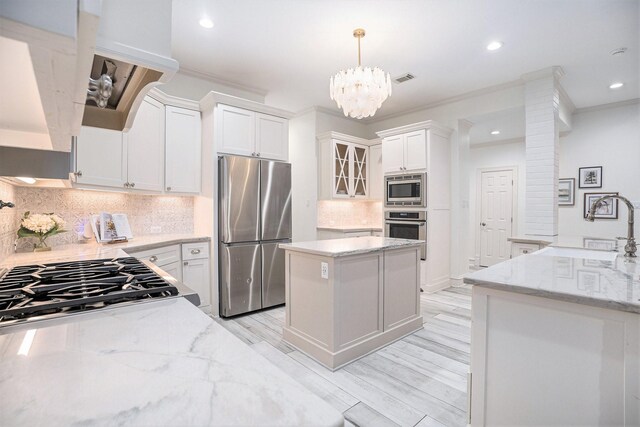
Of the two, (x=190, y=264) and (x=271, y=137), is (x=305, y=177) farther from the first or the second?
(x=190, y=264)

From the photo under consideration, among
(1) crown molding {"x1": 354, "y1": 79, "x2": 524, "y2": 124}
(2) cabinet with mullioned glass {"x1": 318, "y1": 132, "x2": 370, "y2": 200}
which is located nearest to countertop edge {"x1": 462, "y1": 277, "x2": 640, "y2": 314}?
(2) cabinet with mullioned glass {"x1": 318, "y1": 132, "x2": 370, "y2": 200}

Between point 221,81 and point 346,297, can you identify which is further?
point 221,81

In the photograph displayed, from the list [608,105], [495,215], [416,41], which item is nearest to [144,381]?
[416,41]

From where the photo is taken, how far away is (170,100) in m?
3.30

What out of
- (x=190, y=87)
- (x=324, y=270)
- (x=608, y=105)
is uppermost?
(x=608, y=105)

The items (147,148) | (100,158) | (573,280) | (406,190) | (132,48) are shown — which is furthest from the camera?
(406,190)

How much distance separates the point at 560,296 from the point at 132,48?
1509 mm

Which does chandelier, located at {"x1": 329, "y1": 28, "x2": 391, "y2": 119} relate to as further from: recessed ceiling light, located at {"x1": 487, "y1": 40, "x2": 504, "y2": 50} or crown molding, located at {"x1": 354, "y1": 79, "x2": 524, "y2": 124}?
crown molding, located at {"x1": 354, "y1": 79, "x2": 524, "y2": 124}

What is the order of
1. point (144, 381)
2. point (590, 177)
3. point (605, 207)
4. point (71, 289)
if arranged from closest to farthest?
1. point (144, 381)
2. point (71, 289)
3. point (605, 207)
4. point (590, 177)

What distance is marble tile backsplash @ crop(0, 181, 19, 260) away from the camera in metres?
1.82

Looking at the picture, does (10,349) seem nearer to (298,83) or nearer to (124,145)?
(124,145)

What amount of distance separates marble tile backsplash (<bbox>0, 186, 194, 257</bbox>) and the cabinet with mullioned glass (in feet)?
7.26

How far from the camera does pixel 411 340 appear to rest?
2818mm

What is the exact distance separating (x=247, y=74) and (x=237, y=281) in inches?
102
